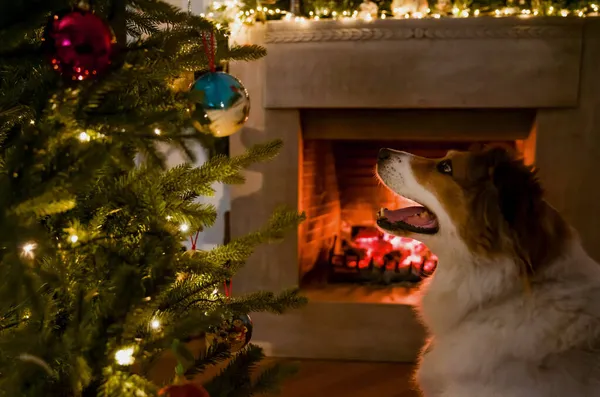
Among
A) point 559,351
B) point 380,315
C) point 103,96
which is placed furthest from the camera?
point 380,315

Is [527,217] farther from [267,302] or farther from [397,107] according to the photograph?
[397,107]

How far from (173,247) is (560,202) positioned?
2102 mm

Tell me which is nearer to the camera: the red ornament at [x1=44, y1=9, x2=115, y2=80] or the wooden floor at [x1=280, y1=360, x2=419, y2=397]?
the red ornament at [x1=44, y1=9, x2=115, y2=80]

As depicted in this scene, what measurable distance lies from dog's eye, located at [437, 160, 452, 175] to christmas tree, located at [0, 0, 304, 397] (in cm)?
60

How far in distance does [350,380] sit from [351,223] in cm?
101

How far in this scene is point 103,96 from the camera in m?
0.95

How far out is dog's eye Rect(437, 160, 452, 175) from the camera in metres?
1.60

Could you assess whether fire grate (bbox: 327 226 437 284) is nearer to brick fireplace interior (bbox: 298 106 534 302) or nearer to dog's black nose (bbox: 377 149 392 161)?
brick fireplace interior (bbox: 298 106 534 302)

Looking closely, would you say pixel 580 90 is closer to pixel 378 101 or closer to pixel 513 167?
pixel 378 101

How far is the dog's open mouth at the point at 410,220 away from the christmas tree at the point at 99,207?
600mm

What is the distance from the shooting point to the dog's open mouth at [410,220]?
65.5 inches

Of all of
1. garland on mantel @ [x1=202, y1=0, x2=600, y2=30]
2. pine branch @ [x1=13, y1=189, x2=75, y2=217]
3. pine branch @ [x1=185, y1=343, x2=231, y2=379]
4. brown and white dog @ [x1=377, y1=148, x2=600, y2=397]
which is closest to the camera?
pine branch @ [x1=13, y1=189, x2=75, y2=217]

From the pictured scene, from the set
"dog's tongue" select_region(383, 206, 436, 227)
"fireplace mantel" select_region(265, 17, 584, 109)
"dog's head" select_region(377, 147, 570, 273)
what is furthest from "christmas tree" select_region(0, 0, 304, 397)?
"fireplace mantel" select_region(265, 17, 584, 109)

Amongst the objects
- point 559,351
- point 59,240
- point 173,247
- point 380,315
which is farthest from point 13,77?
point 380,315
